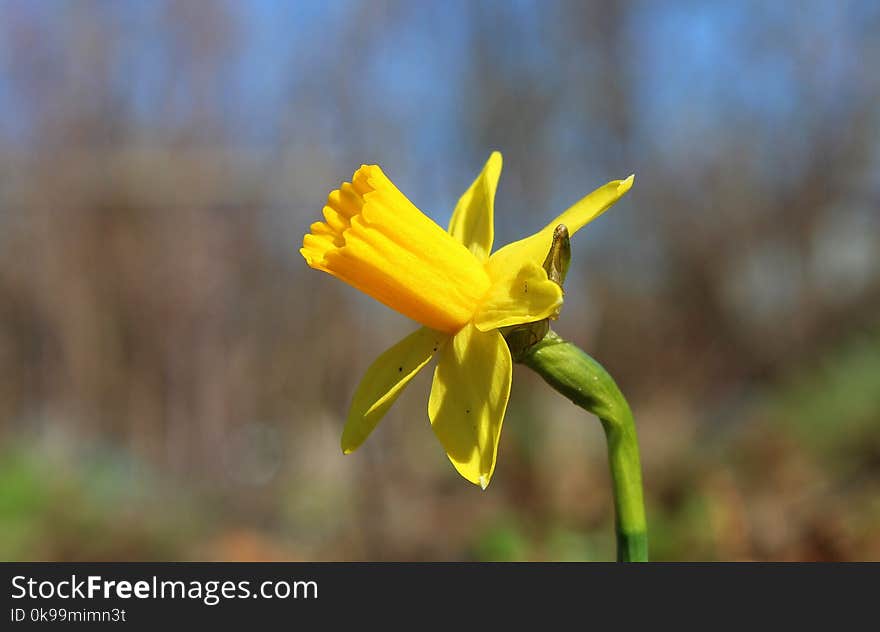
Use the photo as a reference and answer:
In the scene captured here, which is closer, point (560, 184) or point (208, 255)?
point (560, 184)

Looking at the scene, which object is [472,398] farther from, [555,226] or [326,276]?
[326,276]

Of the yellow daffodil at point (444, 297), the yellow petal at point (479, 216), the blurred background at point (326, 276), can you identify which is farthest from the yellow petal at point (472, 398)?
the blurred background at point (326, 276)

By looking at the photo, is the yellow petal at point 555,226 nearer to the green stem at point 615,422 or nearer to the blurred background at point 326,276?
the green stem at point 615,422

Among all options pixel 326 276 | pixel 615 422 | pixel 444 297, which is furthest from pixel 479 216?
pixel 326 276

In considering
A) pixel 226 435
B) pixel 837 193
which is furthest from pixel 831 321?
pixel 226 435

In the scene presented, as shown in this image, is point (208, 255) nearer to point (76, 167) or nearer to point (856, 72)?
point (76, 167)
